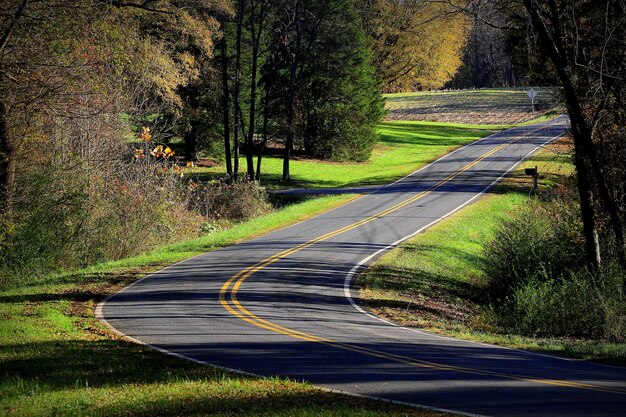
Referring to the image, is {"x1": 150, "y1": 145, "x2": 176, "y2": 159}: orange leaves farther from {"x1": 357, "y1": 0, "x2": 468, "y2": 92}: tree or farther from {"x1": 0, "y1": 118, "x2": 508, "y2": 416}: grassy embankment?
{"x1": 357, "y1": 0, "x2": 468, "y2": 92}: tree

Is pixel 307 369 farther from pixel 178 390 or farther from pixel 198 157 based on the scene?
pixel 198 157

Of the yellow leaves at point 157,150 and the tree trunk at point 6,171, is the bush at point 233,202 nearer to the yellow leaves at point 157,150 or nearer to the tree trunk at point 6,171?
A: the yellow leaves at point 157,150

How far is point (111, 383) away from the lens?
11.1 meters

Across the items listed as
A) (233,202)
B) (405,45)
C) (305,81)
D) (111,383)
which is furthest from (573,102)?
(405,45)

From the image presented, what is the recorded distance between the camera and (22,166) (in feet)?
85.1

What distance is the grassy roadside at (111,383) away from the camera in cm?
957

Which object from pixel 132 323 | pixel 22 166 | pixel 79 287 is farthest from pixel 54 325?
pixel 22 166

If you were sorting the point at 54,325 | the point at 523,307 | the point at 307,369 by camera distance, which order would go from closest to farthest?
the point at 307,369 → the point at 54,325 → the point at 523,307

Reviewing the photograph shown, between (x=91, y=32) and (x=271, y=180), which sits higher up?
(x=91, y=32)

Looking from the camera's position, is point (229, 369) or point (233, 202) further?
point (233, 202)

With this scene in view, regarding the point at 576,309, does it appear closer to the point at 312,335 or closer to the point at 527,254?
the point at 527,254

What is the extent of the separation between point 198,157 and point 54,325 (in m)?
39.3

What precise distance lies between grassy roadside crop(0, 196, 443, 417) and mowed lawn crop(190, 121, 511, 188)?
33884mm

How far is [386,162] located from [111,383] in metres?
53.4
